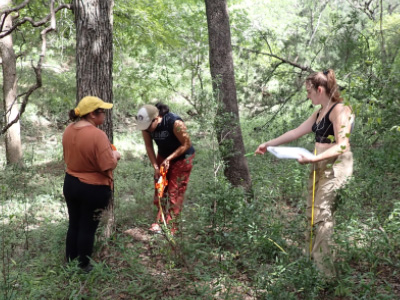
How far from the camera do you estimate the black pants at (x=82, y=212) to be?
370 centimetres

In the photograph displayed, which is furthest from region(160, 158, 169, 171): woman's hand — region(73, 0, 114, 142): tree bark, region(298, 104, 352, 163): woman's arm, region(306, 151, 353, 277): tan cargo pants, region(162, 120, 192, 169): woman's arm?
region(298, 104, 352, 163): woman's arm

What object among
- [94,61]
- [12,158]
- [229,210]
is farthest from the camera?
[12,158]

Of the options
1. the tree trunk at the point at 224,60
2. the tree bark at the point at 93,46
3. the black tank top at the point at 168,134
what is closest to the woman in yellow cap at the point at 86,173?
the tree bark at the point at 93,46

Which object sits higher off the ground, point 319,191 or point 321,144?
point 321,144

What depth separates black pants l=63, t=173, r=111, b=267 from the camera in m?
3.70

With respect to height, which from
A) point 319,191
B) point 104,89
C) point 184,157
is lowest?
point 319,191

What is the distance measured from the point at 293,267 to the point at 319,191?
0.69 meters

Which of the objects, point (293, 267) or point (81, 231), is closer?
point (293, 267)

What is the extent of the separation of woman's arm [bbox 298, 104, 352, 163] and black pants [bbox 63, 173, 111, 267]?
6.47ft

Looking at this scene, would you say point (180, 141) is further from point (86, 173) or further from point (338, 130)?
point (338, 130)

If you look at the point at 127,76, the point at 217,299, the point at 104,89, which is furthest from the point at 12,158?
the point at 217,299

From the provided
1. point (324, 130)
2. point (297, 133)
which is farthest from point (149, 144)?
point (324, 130)

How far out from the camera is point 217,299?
3256 millimetres

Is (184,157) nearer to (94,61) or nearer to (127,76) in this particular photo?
(94,61)
